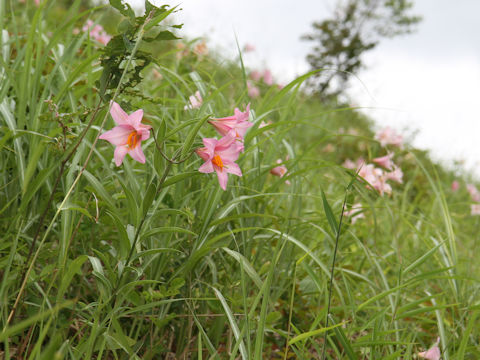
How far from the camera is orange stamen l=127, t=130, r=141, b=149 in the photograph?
31.9 inches

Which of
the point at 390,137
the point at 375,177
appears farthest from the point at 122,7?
the point at 390,137

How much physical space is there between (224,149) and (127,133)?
176 millimetres

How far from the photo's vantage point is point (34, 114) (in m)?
1.19

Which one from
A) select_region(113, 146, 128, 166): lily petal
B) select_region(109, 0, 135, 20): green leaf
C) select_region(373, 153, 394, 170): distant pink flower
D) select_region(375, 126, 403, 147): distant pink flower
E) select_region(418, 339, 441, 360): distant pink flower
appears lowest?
select_region(418, 339, 441, 360): distant pink flower

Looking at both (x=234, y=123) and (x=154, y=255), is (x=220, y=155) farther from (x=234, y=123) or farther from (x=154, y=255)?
(x=154, y=255)

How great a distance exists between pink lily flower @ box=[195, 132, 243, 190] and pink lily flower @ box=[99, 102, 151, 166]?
0.10 metres

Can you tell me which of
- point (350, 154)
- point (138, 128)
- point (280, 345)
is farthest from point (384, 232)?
point (350, 154)

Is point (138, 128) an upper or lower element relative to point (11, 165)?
upper

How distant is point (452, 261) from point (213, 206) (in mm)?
831

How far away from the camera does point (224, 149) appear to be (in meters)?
0.84

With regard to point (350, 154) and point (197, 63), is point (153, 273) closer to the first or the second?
point (197, 63)

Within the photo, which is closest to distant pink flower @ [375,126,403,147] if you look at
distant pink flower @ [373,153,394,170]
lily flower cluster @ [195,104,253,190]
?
distant pink flower @ [373,153,394,170]

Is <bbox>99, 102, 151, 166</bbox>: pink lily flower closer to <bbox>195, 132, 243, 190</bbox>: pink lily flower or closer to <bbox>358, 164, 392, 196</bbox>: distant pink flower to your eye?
<bbox>195, 132, 243, 190</bbox>: pink lily flower

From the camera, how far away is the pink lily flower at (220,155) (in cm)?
81
